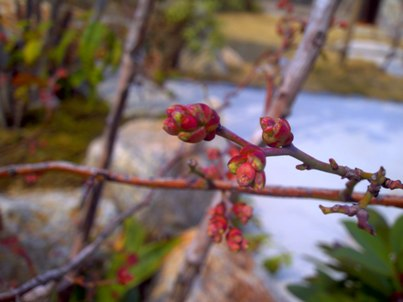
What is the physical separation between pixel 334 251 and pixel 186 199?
84cm

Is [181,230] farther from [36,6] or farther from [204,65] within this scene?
[204,65]

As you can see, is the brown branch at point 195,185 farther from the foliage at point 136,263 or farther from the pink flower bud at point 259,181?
the foliage at point 136,263

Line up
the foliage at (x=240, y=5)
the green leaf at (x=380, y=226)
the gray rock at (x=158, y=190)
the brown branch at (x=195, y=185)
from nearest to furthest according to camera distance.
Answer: the brown branch at (x=195, y=185) → the green leaf at (x=380, y=226) → the gray rock at (x=158, y=190) → the foliage at (x=240, y=5)

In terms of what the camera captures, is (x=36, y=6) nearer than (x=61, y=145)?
Yes

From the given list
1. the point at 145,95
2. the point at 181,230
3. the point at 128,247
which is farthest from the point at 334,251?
the point at 145,95

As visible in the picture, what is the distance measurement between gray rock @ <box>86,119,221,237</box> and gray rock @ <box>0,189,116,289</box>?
0.64 feet

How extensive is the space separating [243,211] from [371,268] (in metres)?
0.64

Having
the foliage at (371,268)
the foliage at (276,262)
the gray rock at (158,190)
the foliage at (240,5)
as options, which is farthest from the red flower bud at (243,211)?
the foliage at (240,5)

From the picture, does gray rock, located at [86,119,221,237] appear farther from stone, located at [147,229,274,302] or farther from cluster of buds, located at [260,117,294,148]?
cluster of buds, located at [260,117,294,148]

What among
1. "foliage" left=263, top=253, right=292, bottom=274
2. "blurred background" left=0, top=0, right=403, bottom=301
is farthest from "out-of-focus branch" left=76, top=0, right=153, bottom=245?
"foliage" left=263, top=253, right=292, bottom=274

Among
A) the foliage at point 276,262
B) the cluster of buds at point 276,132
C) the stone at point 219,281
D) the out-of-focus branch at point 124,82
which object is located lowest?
the foliage at point 276,262

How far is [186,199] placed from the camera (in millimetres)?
1746

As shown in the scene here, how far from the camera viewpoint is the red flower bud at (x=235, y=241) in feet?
1.05

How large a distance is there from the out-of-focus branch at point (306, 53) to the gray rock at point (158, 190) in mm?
950
